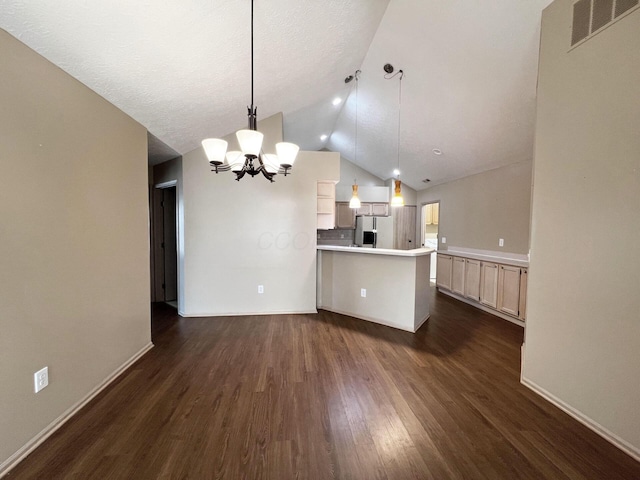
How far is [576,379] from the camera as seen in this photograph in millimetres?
1869

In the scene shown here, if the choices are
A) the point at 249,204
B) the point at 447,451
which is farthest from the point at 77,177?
the point at 447,451

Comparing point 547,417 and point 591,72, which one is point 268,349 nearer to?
point 547,417

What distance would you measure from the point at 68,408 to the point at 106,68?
2.34m

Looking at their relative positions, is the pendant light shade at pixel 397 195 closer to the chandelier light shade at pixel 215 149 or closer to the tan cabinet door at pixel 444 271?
the tan cabinet door at pixel 444 271

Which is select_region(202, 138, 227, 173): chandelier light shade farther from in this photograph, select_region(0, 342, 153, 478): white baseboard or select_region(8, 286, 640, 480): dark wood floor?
select_region(0, 342, 153, 478): white baseboard

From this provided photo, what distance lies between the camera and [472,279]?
4.61 meters

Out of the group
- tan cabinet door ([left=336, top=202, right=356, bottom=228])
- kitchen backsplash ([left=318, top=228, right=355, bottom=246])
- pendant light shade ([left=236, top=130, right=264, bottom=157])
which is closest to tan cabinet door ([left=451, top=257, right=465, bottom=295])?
tan cabinet door ([left=336, top=202, right=356, bottom=228])

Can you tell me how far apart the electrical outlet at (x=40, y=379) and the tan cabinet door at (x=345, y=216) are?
590cm

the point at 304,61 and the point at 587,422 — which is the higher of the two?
the point at 304,61

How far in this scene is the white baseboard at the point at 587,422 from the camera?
61.3 inches

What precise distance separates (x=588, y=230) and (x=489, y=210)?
10.4 ft

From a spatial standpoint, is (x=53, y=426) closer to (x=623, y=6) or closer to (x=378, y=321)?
(x=378, y=321)

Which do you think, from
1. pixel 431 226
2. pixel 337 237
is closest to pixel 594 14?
pixel 337 237

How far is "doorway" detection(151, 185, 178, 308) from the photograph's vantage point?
4660mm
